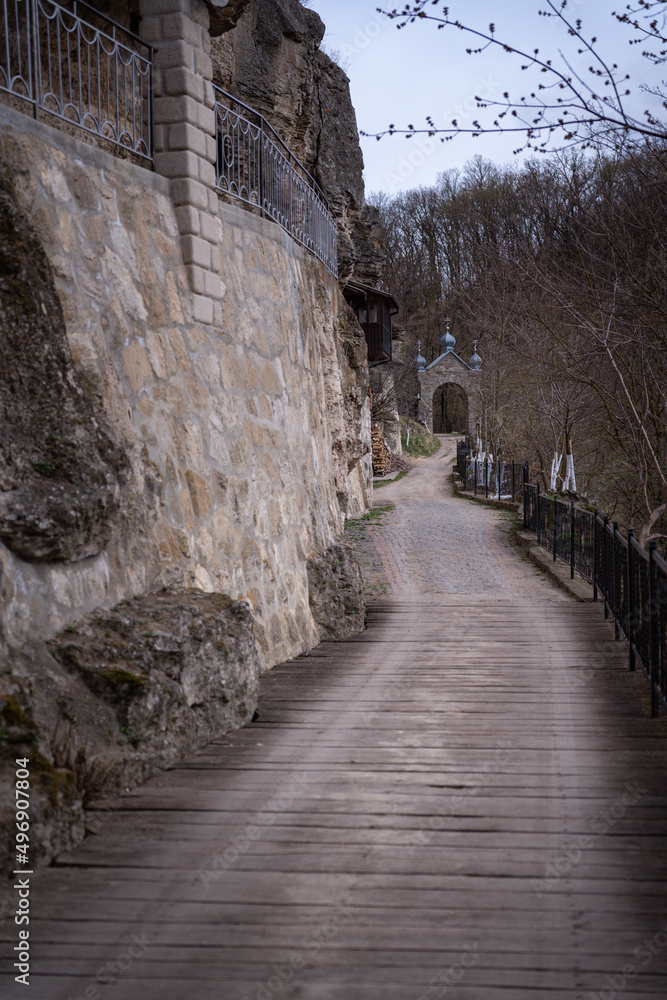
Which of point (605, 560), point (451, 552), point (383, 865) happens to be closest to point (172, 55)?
point (383, 865)

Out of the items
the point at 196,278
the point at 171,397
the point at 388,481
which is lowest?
the point at 388,481

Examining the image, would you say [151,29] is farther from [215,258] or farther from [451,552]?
[451,552]

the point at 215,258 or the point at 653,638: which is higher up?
the point at 215,258

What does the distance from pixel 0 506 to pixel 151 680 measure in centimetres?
139

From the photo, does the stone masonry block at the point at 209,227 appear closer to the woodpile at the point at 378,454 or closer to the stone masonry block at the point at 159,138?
the stone masonry block at the point at 159,138

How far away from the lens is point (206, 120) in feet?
25.6

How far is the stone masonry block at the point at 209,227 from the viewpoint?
24.5ft

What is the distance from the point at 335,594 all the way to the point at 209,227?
14.8ft

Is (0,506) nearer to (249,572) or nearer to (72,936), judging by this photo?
(72,936)

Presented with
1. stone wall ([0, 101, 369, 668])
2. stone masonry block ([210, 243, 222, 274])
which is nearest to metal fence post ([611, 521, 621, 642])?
stone wall ([0, 101, 369, 668])
